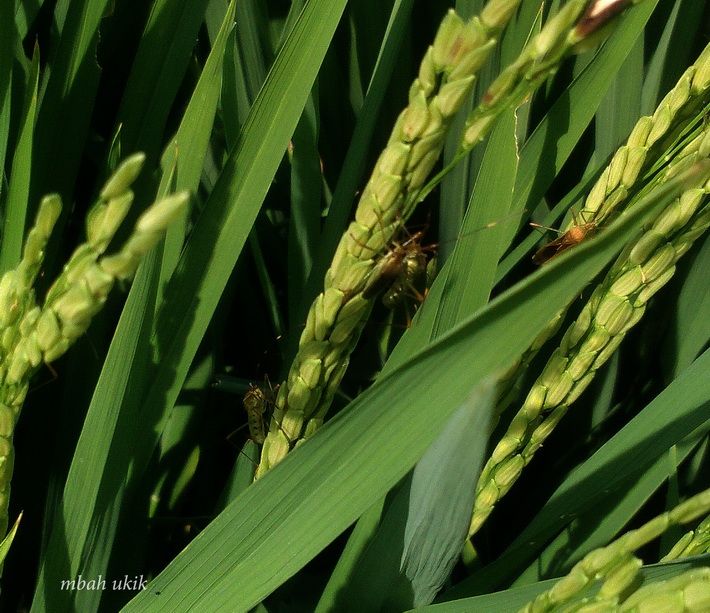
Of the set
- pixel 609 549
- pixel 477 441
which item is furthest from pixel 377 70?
pixel 609 549

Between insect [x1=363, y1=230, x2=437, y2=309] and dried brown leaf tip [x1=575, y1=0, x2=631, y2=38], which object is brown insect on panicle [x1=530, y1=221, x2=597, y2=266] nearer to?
insect [x1=363, y1=230, x2=437, y2=309]

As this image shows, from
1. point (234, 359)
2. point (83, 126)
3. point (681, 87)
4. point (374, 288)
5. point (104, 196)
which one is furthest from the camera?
point (234, 359)

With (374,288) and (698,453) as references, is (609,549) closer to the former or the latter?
(374,288)

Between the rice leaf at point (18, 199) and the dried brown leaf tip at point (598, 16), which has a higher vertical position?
the rice leaf at point (18, 199)

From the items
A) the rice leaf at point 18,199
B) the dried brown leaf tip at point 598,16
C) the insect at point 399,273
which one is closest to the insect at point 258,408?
the insect at point 399,273

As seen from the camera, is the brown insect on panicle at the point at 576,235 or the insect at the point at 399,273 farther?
the brown insect on panicle at the point at 576,235

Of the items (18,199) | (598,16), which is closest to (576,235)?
(598,16)

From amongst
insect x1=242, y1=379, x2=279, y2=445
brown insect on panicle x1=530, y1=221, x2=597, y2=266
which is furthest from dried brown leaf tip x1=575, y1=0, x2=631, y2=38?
insect x1=242, y1=379, x2=279, y2=445

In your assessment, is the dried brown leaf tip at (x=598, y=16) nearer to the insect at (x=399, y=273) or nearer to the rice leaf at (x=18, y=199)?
the insect at (x=399, y=273)

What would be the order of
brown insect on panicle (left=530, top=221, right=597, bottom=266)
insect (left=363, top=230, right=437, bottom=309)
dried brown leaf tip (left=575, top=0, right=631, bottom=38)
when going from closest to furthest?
dried brown leaf tip (left=575, top=0, right=631, bottom=38)
insect (left=363, top=230, right=437, bottom=309)
brown insect on panicle (left=530, top=221, right=597, bottom=266)
